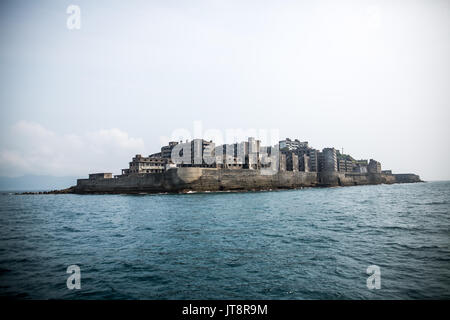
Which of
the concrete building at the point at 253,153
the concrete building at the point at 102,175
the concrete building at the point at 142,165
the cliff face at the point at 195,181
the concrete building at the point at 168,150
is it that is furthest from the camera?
the concrete building at the point at 168,150

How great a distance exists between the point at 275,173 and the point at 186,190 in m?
32.3

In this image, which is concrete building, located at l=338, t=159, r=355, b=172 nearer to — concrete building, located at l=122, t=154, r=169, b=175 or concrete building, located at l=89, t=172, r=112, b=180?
concrete building, located at l=122, t=154, r=169, b=175

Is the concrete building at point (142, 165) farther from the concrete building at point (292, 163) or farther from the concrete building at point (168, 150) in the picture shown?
the concrete building at point (292, 163)

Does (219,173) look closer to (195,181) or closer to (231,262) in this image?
(195,181)

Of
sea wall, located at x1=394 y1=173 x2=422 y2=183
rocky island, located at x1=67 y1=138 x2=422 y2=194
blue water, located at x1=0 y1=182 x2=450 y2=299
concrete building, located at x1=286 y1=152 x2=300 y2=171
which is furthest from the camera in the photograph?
sea wall, located at x1=394 y1=173 x2=422 y2=183

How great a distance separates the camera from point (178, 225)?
17516mm

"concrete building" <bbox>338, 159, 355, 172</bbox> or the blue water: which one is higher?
"concrete building" <bbox>338, 159, 355, 172</bbox>

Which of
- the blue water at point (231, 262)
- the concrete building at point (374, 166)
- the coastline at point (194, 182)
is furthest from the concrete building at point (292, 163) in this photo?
the blue water at point (231, 262)

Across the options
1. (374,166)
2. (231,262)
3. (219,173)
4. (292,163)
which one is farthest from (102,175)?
(374,166)

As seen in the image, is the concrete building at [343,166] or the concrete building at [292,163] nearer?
the concrete building at [292,163]

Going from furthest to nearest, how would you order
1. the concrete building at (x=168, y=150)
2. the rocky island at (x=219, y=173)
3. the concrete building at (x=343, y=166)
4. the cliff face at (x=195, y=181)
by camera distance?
the concrete building at (x=343, y=166) → the concrete building at (x=168, y=150) → the rocky island at (x=219, y=173) → the cliff face at (x=195, y=181)

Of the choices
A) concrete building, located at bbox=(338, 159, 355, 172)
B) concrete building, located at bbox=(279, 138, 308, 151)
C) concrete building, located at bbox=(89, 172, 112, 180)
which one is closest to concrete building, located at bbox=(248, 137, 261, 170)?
concrete building, located at bbox=(89, 172, 112, 180)

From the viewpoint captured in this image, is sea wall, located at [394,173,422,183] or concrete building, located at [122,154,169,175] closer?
concrete building, located at [122,154,169,175]
